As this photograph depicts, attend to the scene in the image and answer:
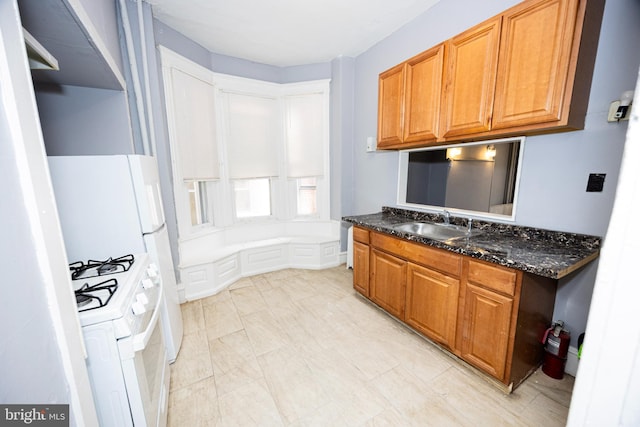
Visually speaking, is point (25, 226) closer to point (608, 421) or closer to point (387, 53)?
point (608, 421)

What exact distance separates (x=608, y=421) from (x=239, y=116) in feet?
12.3

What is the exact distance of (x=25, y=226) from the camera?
0.61m

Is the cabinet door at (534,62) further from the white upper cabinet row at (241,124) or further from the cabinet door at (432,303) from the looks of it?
the white upper cabinet row at (241,124)

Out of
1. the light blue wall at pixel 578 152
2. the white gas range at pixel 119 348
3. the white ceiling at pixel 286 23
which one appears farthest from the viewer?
the white ceiling at pixel 286 23

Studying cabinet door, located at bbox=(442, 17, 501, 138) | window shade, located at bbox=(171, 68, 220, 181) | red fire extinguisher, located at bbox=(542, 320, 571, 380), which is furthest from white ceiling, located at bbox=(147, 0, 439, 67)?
red fire extinguisher, located at bbox=(542, 320, 571, 380)

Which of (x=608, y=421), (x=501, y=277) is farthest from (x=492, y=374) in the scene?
(x=608, y=421)

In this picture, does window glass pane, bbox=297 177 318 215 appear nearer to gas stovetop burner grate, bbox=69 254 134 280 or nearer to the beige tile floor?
the beige tile floor

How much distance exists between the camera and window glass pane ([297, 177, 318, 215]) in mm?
3842

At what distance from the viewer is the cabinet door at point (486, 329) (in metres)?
1.48

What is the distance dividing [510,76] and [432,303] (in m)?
1.65

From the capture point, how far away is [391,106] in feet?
7.99

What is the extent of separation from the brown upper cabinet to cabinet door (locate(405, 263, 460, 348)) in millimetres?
1111

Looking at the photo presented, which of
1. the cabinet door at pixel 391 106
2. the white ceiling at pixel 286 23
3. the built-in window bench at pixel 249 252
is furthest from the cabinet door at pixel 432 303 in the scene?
the white ceiling at pixel 286 23

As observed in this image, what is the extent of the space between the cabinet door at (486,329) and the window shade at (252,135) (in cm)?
293
